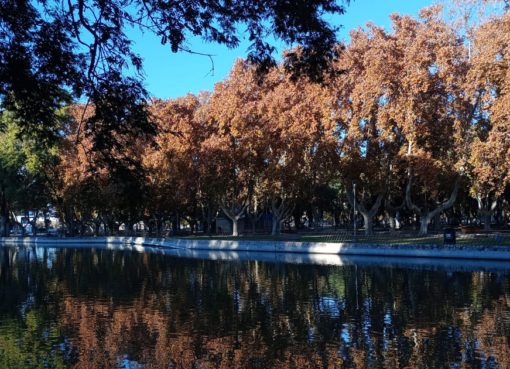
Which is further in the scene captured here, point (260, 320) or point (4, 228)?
point (4, 228)

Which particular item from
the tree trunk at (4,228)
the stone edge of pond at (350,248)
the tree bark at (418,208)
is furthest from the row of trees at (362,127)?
the tree trunk at (4,228)

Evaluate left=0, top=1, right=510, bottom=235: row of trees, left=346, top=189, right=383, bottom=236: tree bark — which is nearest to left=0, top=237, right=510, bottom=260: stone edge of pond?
left=0, top=1, right=510, bottom=235: row of trees

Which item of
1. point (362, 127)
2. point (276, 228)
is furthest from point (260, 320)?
point (276, 228)

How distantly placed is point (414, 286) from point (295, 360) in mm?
11011

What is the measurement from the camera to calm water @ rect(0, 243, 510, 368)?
1044cm

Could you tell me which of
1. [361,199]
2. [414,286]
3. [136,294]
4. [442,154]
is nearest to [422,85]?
[442,154]

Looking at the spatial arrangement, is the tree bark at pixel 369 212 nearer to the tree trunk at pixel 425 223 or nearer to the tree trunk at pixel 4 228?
the tree trunk at pixel 425 223

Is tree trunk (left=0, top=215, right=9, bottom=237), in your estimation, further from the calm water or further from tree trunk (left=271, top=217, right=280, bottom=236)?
the calm water

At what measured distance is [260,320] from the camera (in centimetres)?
1397

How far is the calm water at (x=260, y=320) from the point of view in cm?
1044

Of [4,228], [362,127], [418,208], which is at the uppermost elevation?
[362,127]

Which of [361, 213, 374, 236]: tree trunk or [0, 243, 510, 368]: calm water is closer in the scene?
[0, 243, 510, 368]: calm water

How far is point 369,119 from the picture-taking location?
40.7m

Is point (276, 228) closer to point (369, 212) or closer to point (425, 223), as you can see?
point (369, 212)
